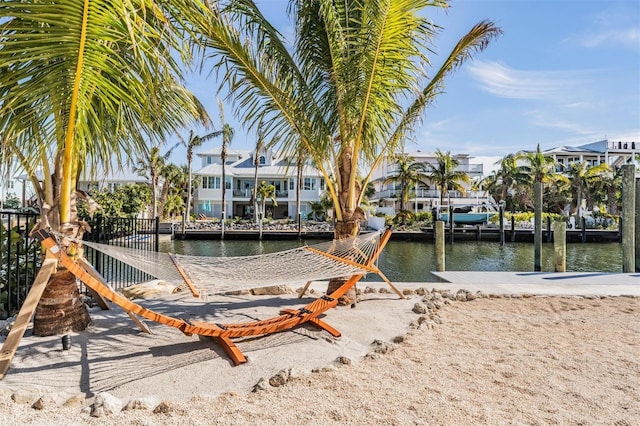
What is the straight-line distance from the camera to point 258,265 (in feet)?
14.5

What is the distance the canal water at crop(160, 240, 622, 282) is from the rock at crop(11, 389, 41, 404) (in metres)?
8.45

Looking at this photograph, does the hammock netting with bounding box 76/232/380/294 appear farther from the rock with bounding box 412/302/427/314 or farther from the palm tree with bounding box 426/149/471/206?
the palm tree with bounding box 426/149/471/206

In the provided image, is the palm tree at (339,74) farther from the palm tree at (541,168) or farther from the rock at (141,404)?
the palm tree at (541,168)

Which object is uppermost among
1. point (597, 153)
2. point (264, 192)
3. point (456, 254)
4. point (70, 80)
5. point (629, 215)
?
point (597, 153)

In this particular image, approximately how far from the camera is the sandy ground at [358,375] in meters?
2.31

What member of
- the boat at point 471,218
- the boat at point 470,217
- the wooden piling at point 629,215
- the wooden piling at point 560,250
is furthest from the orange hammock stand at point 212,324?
the boat at point 471,218

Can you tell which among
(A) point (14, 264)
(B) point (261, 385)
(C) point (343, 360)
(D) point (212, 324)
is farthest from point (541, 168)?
(A) point (14, 264)

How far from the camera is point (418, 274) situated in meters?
11.3

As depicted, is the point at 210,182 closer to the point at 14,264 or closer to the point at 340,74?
the point at 14,264

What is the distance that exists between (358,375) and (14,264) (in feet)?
13.4

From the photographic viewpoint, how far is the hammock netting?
3580 mm

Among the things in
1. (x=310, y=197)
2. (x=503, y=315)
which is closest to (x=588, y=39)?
(x=503, y=315)

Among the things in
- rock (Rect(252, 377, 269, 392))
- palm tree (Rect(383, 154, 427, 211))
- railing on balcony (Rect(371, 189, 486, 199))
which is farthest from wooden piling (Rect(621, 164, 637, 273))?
railing on balcony (Rect(371, 189, 486, 199))

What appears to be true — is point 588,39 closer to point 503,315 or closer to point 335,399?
point 503,315
